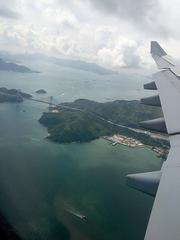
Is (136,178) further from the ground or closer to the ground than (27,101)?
further from the ground

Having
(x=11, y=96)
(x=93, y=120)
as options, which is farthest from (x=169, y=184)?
(x=11, y=96)

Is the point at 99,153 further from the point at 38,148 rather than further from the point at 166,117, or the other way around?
the point at 166,117

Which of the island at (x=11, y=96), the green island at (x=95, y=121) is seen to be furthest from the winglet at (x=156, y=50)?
the island at (x=11, y=96)

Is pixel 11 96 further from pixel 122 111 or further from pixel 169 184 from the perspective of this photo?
pixel 169 184

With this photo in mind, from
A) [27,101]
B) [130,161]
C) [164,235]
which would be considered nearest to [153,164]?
[130,161]

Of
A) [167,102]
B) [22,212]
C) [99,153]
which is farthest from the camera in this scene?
[99,153]

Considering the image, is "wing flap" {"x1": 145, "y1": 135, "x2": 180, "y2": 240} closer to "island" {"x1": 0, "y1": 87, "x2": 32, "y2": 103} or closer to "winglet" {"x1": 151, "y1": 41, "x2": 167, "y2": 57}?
"winglet" {"x1": 151, "y1": 41, "x2": 167, "y2": 57}
